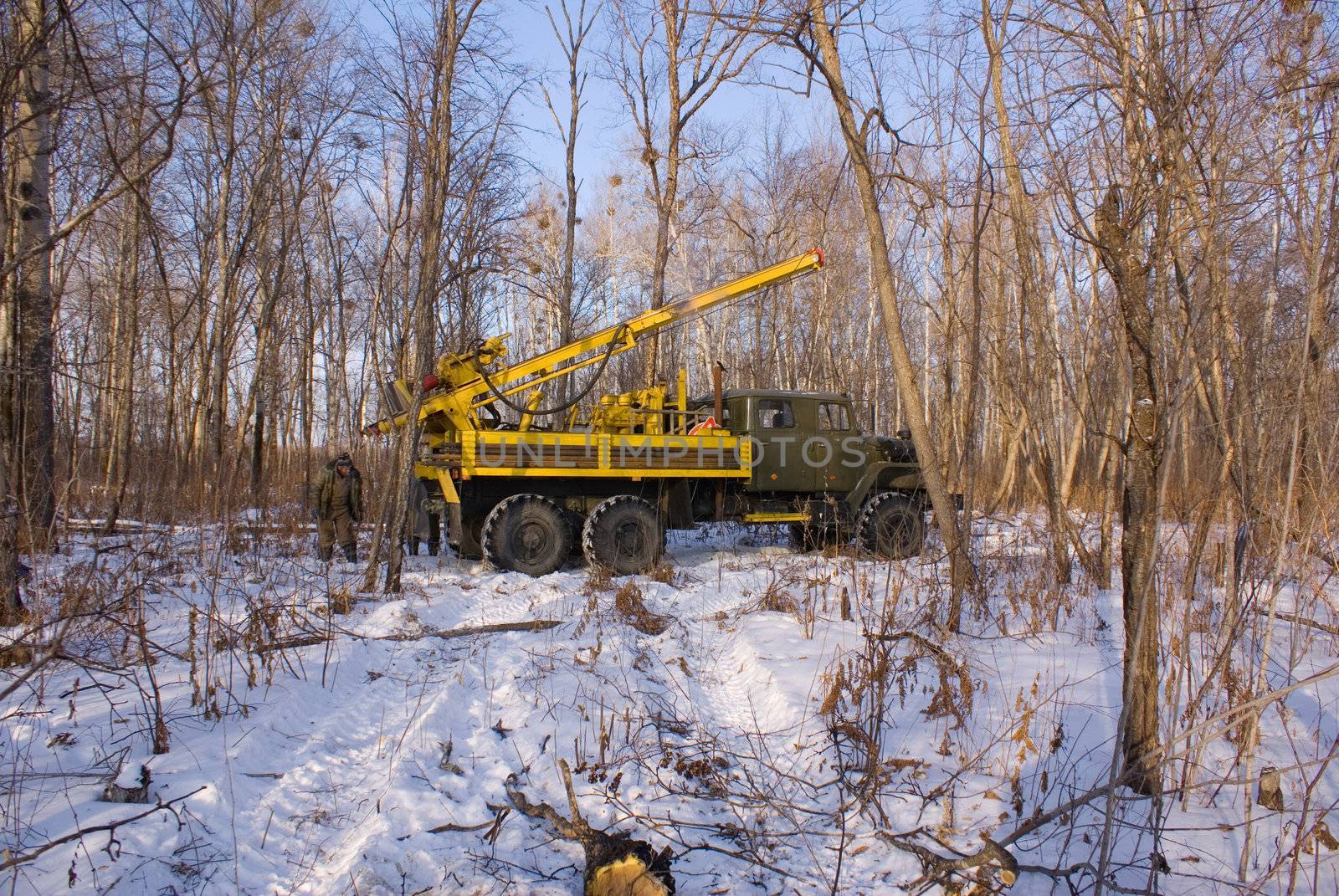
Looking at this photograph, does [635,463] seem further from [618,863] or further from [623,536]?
[618,863]

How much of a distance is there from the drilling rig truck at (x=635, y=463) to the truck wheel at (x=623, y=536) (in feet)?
0.05

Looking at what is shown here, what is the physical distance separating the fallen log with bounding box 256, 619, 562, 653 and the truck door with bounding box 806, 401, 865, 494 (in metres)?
5.00

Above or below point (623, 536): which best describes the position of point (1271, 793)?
below

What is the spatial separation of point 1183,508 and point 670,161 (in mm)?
11263

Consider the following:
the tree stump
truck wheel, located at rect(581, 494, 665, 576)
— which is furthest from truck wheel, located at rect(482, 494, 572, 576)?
the tree stump

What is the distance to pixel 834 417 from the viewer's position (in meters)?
10.3

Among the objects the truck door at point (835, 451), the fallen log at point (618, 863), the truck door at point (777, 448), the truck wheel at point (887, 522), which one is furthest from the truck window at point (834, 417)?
the fallen log at point (618, 863)

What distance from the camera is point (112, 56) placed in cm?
400

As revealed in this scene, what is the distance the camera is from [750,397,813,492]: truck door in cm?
988

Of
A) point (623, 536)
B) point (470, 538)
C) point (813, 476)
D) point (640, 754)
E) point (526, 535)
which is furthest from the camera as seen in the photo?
point (813, 476)

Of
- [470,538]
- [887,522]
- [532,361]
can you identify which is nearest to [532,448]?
[532,361]

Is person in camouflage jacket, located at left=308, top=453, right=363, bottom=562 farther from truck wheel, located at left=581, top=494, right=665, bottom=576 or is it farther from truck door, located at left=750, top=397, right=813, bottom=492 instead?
truck door, located at left=750, top=397, right=813, bottom=492

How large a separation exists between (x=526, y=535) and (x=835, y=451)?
4.12 meters

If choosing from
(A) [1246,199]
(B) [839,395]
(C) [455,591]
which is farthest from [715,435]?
(A) [1246,199]
